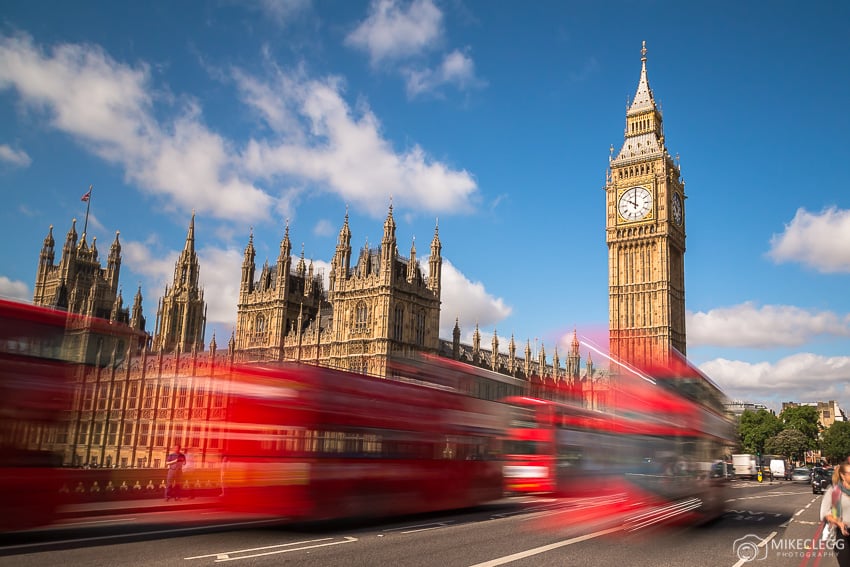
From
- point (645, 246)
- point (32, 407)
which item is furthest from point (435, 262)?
point (32, 407)

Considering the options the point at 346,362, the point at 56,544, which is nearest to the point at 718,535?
the point at 56,544

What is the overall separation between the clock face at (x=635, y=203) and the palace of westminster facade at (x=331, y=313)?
0.15 m

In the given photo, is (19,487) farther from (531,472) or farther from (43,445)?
(531,472)

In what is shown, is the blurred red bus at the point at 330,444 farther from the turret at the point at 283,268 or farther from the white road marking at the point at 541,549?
the turret at the point at 283,268

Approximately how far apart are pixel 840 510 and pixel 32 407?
1377 cm

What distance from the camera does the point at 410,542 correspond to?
547 inches

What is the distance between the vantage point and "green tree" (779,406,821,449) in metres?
112

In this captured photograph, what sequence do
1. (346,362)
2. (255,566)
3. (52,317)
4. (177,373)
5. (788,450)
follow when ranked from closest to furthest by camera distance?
(255,566) → (52,317) → (177,373) → (346,362) → (788,450)

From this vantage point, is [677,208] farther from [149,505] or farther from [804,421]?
[149,505]

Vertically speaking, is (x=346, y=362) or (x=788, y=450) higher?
(x=346, y=362)

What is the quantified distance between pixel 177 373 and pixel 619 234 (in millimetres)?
56231

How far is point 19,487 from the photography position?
12.8 m

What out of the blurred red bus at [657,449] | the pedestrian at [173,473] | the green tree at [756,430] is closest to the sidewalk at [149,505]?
the pedestrian at [173,473]

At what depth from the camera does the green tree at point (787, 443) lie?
338 ft
